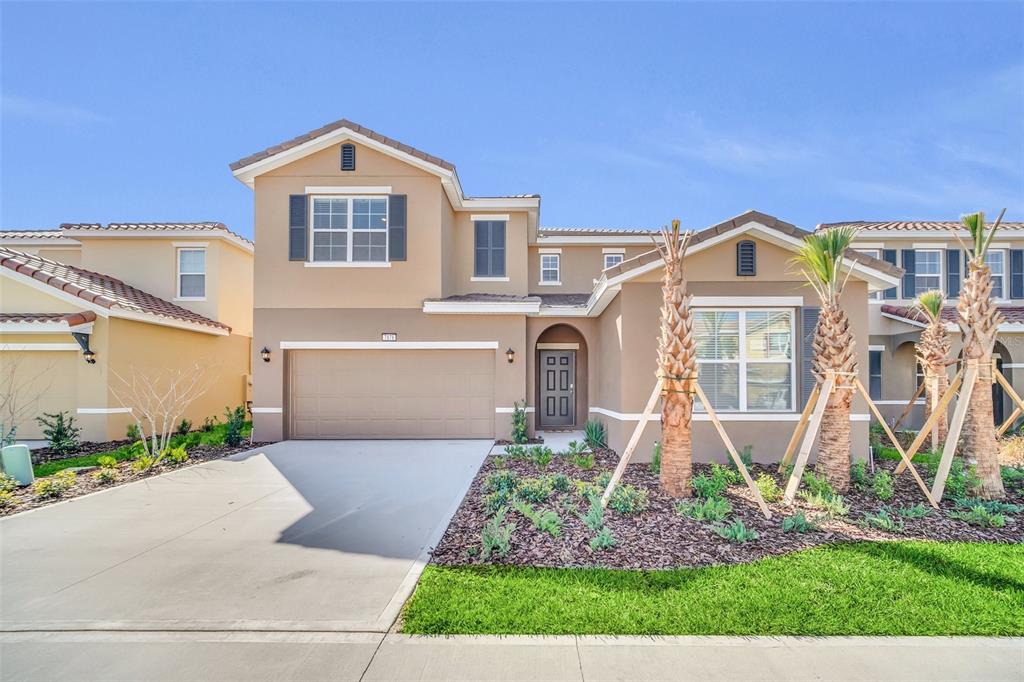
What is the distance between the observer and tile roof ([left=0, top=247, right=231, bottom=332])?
1208 centimetres

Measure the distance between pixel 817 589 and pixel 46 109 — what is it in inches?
679

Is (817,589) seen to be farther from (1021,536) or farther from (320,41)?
(320,41)

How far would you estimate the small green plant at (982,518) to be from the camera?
6.00 meters

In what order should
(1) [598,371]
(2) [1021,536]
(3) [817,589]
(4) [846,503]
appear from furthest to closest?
(1) [598,371] < (4) [846,503] < (2) [1021,536] < (3) [817,589]

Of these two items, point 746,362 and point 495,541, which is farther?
point 746,362

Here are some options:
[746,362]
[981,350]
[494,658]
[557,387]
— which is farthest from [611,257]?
[494,658]

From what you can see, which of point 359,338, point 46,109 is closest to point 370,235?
point 359,338

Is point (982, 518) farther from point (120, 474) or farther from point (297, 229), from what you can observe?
point (297, 229)

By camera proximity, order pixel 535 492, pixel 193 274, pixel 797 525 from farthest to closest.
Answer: pixel 193 274
pixel 535 492
pixel 797 525

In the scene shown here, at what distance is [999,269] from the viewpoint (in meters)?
16.4

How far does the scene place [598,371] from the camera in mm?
12922

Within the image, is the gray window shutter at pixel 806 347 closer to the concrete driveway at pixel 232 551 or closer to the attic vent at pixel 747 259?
the attic vent at pixel 747 259

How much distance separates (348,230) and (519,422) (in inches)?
248

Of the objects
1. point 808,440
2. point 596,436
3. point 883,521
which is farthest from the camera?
point 596,436
